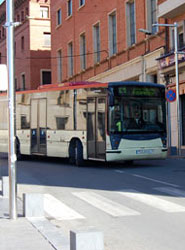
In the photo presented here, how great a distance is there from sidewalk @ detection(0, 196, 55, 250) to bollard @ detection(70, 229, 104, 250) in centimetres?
93

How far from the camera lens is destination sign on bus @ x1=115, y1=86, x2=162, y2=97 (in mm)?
16750

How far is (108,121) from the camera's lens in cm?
1652

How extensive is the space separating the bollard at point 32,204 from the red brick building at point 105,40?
69.7 feet

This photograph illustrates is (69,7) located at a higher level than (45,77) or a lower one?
higher

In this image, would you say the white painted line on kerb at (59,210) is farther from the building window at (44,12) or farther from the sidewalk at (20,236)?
the building window at (44,12)

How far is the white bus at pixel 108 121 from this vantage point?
653 inches

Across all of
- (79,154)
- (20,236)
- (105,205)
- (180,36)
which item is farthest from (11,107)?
(180,36)

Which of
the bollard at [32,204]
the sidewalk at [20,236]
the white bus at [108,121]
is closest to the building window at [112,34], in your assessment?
the white bus at [108,121]

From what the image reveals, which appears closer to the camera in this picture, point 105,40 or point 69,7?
point 105,40

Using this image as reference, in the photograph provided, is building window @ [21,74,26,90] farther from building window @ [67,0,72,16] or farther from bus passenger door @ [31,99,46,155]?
bus passenger door @ [31,99,46,155]

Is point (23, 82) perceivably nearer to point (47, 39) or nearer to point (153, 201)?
point (47, 39)

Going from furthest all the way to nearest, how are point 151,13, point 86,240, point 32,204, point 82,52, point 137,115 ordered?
1. point 82,52
2. point 151,13
3. point 137,115
4. point 32,204
5. point 86,240

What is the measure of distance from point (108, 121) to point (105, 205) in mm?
7049

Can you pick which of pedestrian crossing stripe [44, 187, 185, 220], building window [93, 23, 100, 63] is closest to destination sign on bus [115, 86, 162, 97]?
pedestrian crossing stripe [44, 187, 185, 220]
